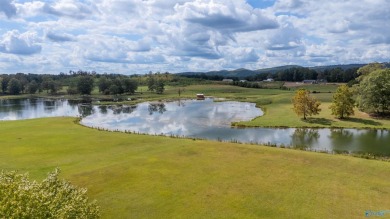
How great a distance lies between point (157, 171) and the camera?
33375 mm

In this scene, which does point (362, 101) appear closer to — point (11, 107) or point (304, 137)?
point (304, 137)

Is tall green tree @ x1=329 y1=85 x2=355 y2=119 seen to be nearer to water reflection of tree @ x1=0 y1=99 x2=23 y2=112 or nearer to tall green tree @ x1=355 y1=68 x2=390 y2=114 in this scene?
tall green tree @ x1=355 y1=68 x2=390 y2=114

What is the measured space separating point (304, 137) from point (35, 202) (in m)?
51.2

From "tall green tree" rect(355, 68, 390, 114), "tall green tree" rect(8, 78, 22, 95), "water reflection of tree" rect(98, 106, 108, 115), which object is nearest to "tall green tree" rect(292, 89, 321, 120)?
"tall green tree" rect(355, 68, 390, 114)

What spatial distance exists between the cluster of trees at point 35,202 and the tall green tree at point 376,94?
73072 mm

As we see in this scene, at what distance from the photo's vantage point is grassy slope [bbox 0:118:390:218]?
2464cm

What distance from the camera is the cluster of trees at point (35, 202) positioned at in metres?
13.4

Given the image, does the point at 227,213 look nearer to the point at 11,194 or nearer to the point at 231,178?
the point at 231,178

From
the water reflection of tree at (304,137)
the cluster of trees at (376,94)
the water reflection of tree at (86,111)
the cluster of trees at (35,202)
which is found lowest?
the water reflection of tree at (304,137)

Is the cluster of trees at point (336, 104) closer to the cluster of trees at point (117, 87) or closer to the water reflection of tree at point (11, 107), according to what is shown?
the water reflection of tree at point (11, 107)

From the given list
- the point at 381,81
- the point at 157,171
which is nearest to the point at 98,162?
the point at 157,171

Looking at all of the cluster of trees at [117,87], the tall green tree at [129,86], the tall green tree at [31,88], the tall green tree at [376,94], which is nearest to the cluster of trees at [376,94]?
the tall green tree at [376,94]

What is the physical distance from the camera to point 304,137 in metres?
57.5

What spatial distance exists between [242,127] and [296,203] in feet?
143
